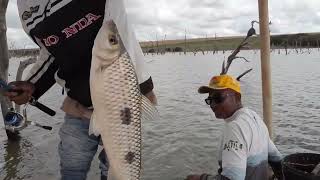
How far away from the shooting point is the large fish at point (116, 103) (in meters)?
2.19

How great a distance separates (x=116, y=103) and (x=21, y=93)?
4.41 ft

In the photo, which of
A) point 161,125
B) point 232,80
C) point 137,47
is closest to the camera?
point 137,47

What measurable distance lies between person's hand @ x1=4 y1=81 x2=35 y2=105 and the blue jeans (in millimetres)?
351

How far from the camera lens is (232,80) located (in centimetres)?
495

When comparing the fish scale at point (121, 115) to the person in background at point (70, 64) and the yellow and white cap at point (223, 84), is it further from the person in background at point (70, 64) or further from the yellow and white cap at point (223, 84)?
the yellow and white cap at point (223, 84)

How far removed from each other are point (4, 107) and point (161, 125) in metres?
5.24

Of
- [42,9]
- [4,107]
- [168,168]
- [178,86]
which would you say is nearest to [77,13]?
[42,9]

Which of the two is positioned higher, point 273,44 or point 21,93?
point 273,44

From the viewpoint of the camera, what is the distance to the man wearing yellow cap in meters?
4.36

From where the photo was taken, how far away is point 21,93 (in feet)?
11.1

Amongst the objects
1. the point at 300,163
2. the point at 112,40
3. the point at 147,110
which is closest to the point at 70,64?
the point at 147,110

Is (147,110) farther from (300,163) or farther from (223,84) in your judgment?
(300,163)

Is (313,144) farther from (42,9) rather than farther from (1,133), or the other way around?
(42,9)

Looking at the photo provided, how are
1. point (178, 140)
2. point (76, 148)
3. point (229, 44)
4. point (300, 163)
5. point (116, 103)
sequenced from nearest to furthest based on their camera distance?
point (116, 103)
point (76, 148)
point (300, 163)
point (178, 140)
point (229, 44)
